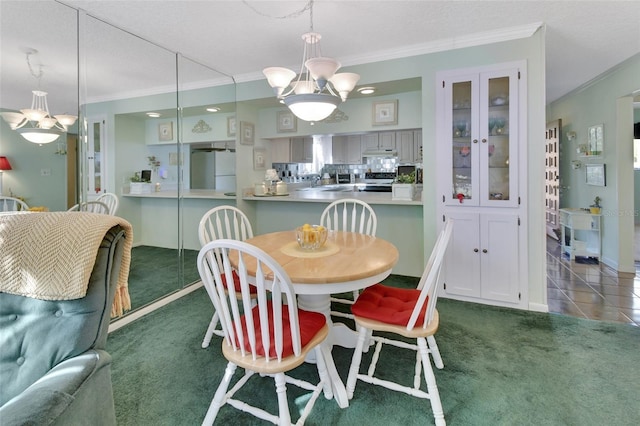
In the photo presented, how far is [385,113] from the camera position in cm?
388

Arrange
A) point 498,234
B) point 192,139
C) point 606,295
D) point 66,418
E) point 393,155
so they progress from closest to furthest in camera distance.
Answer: point 66,418, point 498,234, point 606,295, point 192,139, point 393,155

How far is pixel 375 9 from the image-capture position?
2430 millimetres

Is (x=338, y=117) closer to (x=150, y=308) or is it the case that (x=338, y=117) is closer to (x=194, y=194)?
(x=194, y=194)

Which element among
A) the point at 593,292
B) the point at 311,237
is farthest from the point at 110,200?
the point at 593,292

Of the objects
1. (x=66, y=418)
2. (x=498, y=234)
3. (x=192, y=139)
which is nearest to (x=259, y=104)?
(x=192, y=139)

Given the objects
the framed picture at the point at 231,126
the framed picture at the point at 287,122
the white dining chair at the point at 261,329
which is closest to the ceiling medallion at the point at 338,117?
the framed picture at the point at 287,122

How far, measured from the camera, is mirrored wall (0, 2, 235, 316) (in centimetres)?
224

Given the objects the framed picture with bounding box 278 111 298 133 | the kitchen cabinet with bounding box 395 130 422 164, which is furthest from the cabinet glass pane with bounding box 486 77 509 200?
the kitchen cabinet with bounding box 395 130 422 164

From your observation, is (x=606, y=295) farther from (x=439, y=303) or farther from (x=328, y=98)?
(x=328, y=98)

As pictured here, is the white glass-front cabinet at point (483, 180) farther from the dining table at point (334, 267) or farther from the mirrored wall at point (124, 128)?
the mirrored wall at point (124, 128)

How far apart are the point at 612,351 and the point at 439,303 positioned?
1179 mm

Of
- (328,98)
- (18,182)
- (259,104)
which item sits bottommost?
(18,182)

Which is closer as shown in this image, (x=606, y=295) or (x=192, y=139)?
(x=606, y=295)

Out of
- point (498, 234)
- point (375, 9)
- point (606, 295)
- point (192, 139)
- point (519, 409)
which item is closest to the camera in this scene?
point (519, 409)
